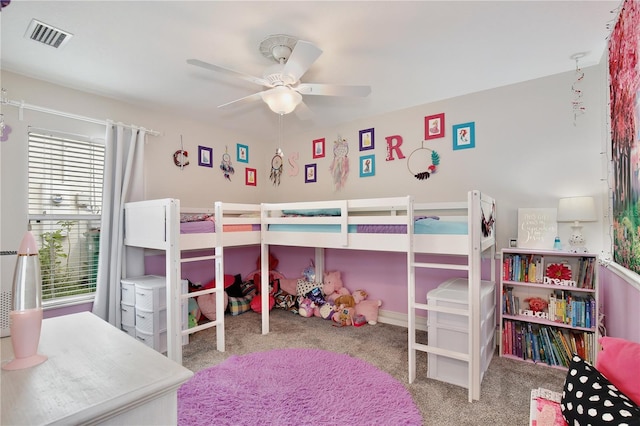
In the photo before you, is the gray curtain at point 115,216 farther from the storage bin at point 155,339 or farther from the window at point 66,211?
the storage bin at point 155,339

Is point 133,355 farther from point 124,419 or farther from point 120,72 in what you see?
point 120,72

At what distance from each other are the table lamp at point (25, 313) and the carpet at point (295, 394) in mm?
1332

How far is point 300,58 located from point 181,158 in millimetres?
2344

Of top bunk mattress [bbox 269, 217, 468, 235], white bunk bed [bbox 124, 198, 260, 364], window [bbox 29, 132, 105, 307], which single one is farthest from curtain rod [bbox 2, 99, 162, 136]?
top bunk mattress [bbox 269, 217, 468, 235]

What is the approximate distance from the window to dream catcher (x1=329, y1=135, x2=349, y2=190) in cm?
252

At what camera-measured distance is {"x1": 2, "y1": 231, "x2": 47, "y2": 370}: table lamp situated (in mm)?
786

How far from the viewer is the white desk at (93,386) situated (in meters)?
0.61

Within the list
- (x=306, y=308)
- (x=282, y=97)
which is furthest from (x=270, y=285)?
(x=282, y=97)

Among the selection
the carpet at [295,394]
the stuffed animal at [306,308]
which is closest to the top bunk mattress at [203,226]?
the carpet at [295,394]

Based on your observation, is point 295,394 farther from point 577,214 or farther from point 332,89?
point 577,214

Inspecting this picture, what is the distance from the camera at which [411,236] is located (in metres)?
2.32

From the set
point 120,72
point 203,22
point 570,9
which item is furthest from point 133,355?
point 570,9

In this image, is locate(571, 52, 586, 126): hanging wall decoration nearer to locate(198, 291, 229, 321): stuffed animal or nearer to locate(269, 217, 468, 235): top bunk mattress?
locate(269, 217, 468, 235): top bunk mattress

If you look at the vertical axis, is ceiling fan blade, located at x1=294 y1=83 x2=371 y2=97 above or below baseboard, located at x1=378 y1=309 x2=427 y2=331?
above
